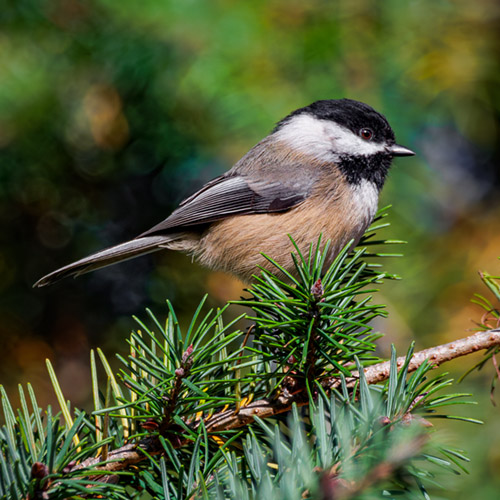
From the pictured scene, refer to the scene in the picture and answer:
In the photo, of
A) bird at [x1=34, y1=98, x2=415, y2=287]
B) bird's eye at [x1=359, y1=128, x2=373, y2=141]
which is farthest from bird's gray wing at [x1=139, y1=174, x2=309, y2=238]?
bird's eye at [x1=359, y1=128, x2=373, y2=141]

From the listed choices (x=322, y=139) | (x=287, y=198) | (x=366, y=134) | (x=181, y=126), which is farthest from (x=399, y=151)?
Result: (x=181, y=126)

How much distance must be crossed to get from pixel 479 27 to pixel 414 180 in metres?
0.47

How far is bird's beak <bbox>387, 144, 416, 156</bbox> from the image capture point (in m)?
1.57

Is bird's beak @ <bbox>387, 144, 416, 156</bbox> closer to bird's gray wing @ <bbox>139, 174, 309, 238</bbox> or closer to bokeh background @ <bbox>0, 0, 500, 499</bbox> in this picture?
bokeh background @ <bbox>0, 0, 500, 499</bbox>

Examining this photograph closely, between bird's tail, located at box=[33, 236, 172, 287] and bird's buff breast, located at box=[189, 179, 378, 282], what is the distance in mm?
140

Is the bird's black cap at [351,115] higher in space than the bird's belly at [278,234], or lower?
higher

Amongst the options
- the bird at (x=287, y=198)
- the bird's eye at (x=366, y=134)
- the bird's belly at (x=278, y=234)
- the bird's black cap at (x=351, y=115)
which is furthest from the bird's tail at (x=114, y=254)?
the bird's eye at (x=366, y=134)

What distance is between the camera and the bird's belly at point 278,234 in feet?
4.79

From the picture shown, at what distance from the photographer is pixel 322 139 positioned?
1.71 m

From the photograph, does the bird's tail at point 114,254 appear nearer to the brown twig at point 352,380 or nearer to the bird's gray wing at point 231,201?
the bird's gray wing at point 231,201

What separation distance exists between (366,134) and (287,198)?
12.8 inches

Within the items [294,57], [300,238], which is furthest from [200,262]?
[294,57]

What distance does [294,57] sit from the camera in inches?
56.9

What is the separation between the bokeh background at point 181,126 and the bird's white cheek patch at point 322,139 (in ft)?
0.39
